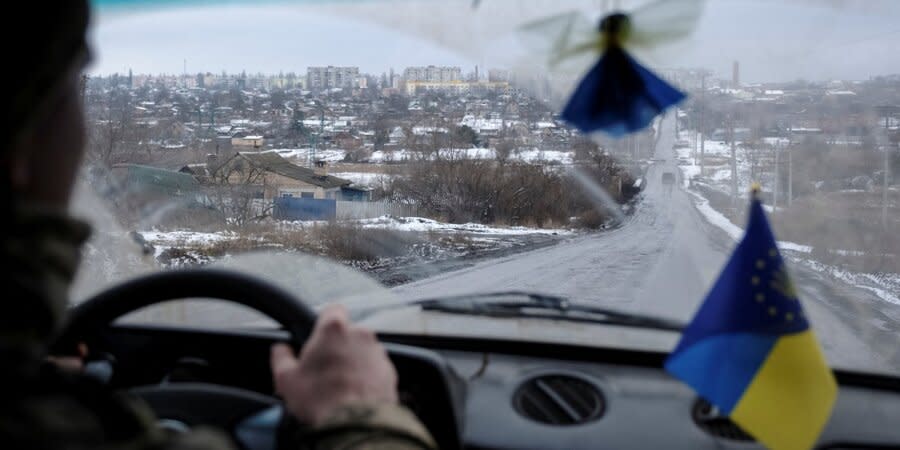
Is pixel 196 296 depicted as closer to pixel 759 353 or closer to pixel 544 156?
pixel 759 353

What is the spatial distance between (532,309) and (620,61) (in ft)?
4.41

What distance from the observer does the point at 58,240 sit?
3.57 ft

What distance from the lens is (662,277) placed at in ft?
11.6

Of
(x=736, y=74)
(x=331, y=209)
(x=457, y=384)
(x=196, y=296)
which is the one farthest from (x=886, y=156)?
(x=196, y=296)

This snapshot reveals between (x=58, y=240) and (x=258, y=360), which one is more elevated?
(x=58, y=240)

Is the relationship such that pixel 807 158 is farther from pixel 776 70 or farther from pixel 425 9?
pixel 425 9

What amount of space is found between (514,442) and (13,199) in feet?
6.77

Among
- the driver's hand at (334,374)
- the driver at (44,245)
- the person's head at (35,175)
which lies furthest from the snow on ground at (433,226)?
the person's head at (35,175)

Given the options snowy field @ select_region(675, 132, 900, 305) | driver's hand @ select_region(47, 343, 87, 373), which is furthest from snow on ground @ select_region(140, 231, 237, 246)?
snowy field @ select_region(675, 132, 900, 305)

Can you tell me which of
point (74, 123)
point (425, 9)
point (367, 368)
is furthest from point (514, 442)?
point (74, 123)

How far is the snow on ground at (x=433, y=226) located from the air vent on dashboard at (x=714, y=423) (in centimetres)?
122

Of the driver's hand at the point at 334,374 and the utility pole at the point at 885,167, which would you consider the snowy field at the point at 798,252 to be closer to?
the utility pole at the point at 885,167

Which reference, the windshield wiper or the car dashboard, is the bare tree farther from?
the car dashboard

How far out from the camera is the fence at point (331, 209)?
12.7 feet
